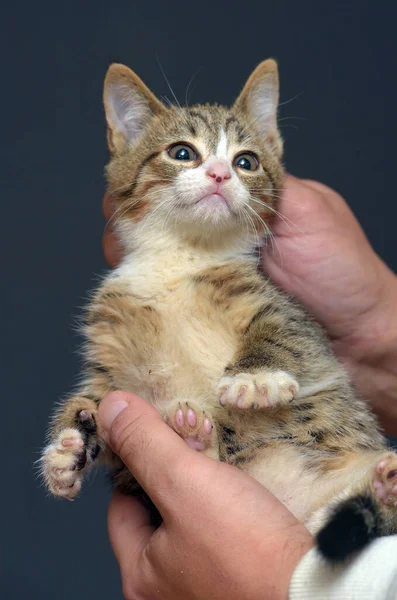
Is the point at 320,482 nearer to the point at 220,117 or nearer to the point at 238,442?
the point at 238,442

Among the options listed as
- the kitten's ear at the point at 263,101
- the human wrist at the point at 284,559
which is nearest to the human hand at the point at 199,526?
the human wrist at the point at 284,559

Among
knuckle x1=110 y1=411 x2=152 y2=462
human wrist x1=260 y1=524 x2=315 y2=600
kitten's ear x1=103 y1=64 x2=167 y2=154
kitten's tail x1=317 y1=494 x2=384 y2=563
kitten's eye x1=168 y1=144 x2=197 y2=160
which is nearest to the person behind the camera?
kitten's tail x1=317 y1=494 x2=384 y2=563

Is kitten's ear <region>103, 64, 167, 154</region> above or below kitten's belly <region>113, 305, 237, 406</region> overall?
above

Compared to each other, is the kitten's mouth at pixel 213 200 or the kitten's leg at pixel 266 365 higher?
the kitten's mouth at pixel 213 200

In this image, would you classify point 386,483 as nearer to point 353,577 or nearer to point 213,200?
point 353,577

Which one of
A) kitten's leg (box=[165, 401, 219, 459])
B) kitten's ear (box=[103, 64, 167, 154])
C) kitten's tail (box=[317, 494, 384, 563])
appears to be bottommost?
kitten's tail (box=[317, 494, 384, 563])

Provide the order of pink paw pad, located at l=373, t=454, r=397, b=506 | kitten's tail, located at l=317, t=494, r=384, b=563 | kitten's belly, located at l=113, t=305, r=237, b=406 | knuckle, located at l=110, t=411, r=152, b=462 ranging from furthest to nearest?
kitten's belly, located at l=113, t=305, r=237, b=406 → knuckle, located at l=110, t=411, r=152, b=462 → pink paw pad, located at l=373, t=454, r=397, b=506 → kitten's tail, located at l=317, t=494, r=384, b=563

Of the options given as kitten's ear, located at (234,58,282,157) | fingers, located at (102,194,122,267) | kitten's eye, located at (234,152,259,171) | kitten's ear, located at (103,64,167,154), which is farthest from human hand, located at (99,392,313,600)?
kitten's ear, located at (234,58,282,157)

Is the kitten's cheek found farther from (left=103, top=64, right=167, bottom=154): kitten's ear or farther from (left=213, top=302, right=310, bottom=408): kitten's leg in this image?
(left=213, top=302, right=310, bottom=408): kitten's leg

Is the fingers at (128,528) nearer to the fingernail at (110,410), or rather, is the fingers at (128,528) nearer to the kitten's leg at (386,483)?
the fingernail at (110,410)
